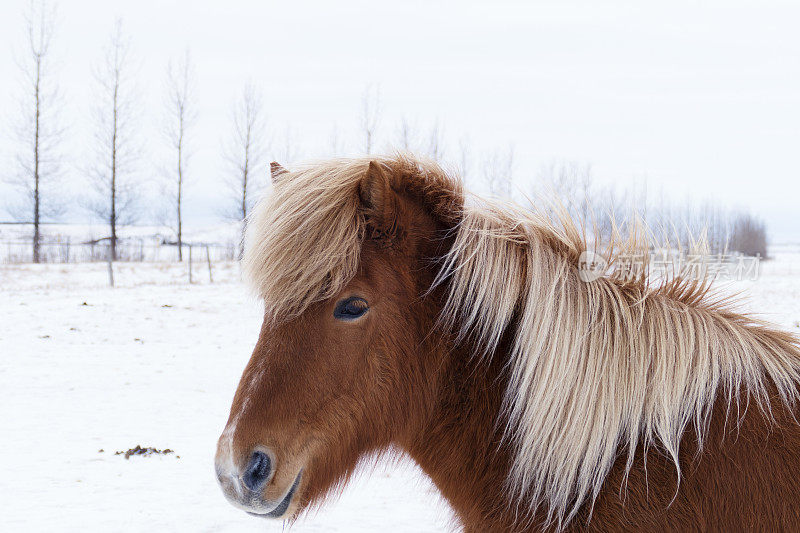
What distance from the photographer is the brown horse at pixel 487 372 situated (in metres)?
1.60

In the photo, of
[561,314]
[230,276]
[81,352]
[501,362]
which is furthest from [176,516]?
[230,276]

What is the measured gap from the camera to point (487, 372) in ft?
6.01

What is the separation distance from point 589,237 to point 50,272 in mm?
23308

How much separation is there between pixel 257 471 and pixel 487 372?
0.81 m

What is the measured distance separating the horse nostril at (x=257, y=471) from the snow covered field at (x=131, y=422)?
532 mm

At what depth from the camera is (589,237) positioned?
6.59 feet

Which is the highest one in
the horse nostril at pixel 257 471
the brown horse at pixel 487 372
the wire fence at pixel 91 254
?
the brown horse at pixel 487 372

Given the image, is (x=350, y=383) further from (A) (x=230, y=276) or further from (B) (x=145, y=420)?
(A) (x=230, y=276)

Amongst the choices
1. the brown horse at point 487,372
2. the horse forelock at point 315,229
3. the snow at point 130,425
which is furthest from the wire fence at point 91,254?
the brown horse at point 487,372

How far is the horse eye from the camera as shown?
1.78 meters

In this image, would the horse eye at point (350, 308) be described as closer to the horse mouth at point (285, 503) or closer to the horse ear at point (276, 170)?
the horse mouth at point (285, 503)

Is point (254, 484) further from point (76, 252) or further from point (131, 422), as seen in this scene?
point (76, 252)

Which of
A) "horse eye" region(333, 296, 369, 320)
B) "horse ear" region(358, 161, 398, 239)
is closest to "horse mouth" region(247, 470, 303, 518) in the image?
"horse eye" region(333, 296, 369, 320)

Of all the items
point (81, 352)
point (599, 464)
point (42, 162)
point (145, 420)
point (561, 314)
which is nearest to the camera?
point (599, 464)
